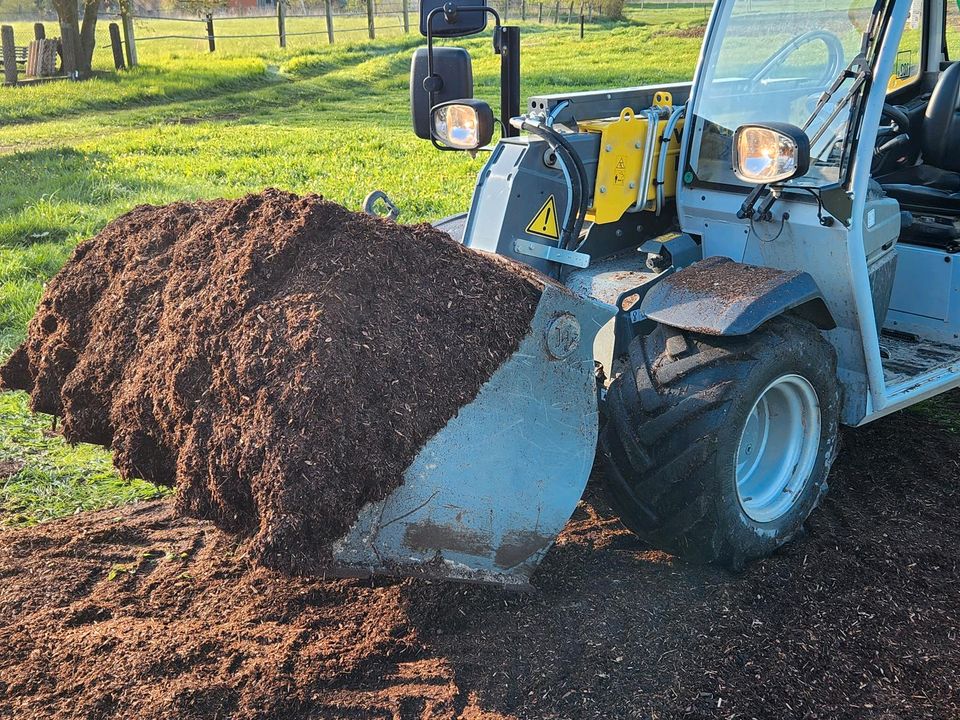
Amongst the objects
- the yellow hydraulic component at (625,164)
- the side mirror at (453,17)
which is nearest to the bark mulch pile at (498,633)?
the yellow hydraulic component at (625,164)

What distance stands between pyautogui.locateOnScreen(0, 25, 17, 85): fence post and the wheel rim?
77.3ft

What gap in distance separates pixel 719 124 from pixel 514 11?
51076 mm

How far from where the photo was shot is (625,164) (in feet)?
13.0

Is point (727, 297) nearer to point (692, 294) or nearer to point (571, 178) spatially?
point (692, 294)

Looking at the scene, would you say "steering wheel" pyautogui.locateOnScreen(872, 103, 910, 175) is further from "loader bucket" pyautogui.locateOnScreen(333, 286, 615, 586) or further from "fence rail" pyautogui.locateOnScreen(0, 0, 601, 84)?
"fence rail" pyautogui.locateOnScreen(0, 0, 601, 84)

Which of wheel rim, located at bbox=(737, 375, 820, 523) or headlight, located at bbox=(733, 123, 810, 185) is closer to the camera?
headlight, located at bbox=(733, 123, 810, 185)

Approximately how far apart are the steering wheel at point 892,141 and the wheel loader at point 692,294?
0.44 meters

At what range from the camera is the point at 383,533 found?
2.63 m

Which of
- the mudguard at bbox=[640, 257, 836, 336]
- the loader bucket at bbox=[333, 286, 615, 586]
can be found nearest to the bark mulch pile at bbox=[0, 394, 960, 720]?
the loader bucket at bbox=[333, 286, 615, 586]

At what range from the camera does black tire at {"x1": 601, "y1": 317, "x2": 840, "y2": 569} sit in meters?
3.09

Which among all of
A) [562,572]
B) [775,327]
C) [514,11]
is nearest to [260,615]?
[562,572]

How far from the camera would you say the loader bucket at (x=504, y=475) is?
2.64 metres

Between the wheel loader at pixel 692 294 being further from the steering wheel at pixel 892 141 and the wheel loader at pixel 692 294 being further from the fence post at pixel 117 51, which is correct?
the fence post at pixel 117 51

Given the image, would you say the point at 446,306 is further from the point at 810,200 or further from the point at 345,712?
the point at 810,200
